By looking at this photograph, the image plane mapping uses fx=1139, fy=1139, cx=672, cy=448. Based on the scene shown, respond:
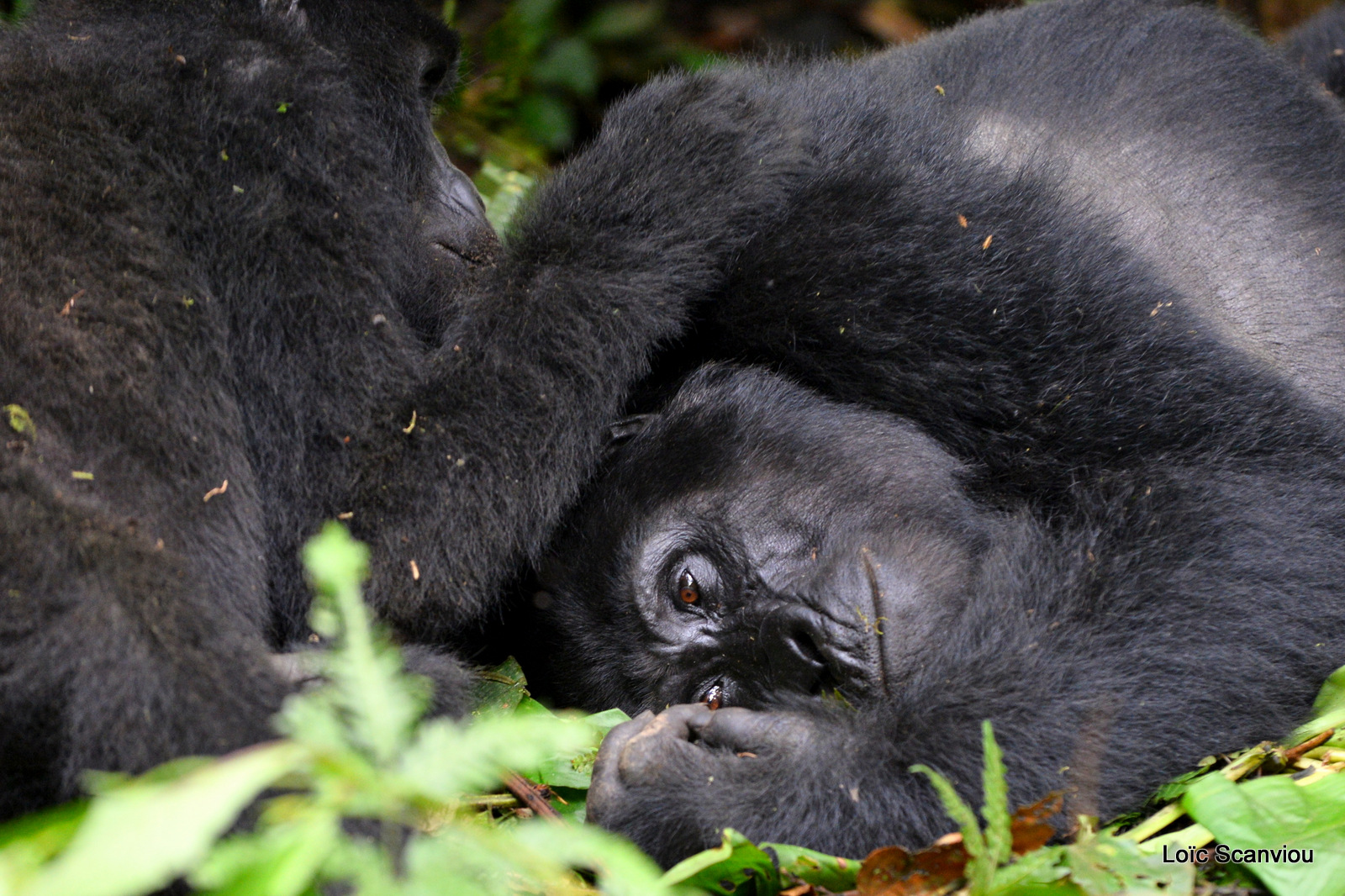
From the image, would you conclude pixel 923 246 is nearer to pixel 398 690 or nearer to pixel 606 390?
pixel 606 390

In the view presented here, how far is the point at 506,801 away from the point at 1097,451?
1.29 meters

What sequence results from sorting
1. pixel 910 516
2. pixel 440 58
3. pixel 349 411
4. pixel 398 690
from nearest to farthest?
1. pixel 398 690
2. pixel 349 411
3. pixel 910 516
4. pixel 440 58

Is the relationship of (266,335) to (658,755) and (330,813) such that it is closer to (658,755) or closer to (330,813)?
(658,755)

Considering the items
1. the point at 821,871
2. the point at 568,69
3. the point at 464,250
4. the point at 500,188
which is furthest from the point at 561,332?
the point at 568,69

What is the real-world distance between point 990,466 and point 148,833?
1821 millimetres

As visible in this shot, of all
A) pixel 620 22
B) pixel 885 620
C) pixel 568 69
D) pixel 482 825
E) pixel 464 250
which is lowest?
pixel 482 825

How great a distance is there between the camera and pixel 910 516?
226cm

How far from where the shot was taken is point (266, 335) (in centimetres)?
212

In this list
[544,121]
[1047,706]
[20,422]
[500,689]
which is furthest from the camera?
[544,121]

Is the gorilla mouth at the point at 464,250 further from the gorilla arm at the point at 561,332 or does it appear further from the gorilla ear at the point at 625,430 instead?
the gorilla ear at the point at 625,430

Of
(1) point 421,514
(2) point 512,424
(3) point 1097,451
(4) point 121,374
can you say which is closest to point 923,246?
(3) point 1097,451

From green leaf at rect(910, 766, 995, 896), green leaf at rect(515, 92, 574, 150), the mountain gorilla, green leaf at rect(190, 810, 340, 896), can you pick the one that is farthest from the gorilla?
green leaf at rect(515, 92, 574, 150)

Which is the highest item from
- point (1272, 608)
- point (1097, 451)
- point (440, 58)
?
point (440, 58)

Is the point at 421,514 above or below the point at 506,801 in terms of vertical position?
above
